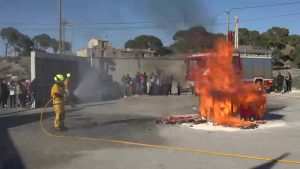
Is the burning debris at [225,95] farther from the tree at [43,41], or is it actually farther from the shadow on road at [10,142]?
the tree at [43,41]

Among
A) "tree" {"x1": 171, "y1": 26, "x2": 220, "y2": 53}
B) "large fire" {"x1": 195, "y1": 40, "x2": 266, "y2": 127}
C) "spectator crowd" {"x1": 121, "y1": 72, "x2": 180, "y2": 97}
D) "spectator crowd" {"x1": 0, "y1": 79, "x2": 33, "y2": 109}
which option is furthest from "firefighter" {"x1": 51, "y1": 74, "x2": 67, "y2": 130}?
"spectator crowd" {"x1": 121, "y1": 72, "x2": 180, "y2": 97}

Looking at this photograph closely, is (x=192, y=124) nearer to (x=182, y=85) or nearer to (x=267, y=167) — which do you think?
Answer: (x=267, y=167)

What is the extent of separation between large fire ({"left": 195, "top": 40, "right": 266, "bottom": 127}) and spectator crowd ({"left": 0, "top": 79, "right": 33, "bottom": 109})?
1112 cm

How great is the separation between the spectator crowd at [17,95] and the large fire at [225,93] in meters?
11.1

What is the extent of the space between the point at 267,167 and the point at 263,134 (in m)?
4.61

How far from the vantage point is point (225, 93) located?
1496 cm

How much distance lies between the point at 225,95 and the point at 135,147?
503 centimetres

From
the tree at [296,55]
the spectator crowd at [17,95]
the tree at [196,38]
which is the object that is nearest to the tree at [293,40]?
the tree at [296,55]

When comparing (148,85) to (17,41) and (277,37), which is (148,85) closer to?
(17,41)

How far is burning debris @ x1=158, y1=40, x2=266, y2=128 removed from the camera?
14969 millimetres

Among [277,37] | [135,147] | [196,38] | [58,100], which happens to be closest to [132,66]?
[196,38]

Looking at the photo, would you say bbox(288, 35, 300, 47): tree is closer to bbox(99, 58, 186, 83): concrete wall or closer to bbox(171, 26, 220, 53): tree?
bbox(99, 58, 186, 83): concrete wall

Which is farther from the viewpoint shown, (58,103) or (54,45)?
(54,45)

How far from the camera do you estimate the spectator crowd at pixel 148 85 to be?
102 ft
